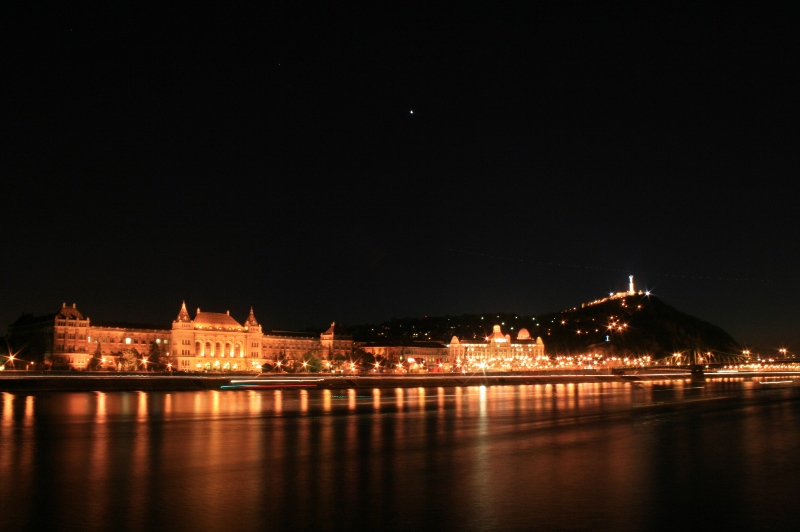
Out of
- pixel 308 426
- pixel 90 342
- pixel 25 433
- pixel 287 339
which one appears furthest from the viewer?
pixel 287 339

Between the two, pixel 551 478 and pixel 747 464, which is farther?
pixel 747 464

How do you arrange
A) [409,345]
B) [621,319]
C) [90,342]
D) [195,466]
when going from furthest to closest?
[621,319] < [409,345] < [90,342] < [195,466]

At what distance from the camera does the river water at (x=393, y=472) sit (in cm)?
1294

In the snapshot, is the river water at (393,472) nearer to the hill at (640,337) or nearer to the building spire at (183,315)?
the building spire at (183,315)

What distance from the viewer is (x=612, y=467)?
742 inches

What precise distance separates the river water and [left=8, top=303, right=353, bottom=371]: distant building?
88463 millimetres

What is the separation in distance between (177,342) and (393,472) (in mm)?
116760

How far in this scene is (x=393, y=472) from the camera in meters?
17.9

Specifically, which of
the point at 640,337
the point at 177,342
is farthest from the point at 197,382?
the point at 640,337

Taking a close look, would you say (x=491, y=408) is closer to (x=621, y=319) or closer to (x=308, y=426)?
(x=308, y=426)

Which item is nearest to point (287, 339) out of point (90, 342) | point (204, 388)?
point (90, 342)

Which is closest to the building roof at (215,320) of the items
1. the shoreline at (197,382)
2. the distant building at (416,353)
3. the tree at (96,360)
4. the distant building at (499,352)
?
the tree at (96,360)

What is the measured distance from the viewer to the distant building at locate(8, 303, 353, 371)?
116 meters

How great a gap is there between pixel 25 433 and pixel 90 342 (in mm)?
99656
